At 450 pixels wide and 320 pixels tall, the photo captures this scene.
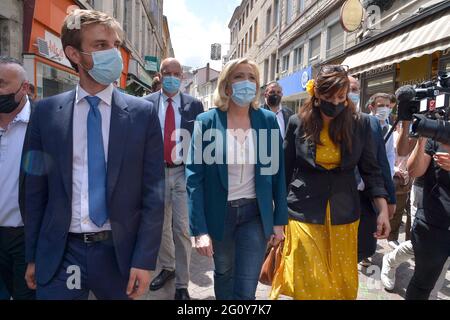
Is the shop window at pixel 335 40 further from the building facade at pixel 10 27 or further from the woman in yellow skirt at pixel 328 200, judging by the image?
the woman in yellow skirt at pixel 328 200

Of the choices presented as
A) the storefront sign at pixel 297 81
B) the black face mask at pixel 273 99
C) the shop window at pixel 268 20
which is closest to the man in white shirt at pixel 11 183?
the black face mask at pixel 273 99

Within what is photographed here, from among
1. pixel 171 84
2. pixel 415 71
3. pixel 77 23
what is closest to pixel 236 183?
pixel 77 23

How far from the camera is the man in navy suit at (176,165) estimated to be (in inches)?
132

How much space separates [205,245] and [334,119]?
4.12 ft

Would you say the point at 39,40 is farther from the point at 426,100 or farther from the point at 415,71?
the point at 415,71

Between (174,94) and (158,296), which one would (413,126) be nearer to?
(174,94)

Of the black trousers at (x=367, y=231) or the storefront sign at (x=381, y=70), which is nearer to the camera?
the black trousers at (x=367, y=231)

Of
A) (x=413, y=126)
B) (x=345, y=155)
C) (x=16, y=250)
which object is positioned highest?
(x=413, y=126)

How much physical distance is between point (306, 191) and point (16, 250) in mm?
1935

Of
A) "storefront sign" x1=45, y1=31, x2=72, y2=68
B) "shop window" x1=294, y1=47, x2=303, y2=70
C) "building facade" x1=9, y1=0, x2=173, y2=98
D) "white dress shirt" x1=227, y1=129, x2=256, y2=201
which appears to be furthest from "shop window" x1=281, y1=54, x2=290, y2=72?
"white dress shirt" x1=227, y1=129, x2=256, y2=201

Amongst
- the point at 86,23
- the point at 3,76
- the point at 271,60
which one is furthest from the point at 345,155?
the point at 271,60

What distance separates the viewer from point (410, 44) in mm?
6418

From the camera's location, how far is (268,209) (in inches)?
91.0

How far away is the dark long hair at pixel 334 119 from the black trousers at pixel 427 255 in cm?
79
